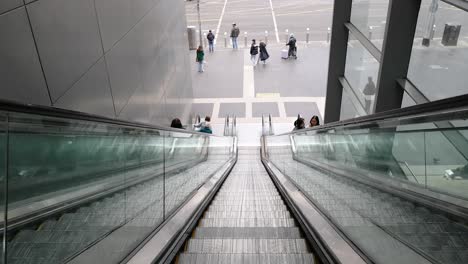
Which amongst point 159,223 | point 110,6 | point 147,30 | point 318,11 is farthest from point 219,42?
point 159,223

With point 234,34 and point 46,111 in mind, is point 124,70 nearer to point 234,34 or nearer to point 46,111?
point 46,111

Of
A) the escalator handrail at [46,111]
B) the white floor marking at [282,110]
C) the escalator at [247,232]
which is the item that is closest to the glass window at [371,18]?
the escalator at [247,232]

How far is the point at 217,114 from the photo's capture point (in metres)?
16.9

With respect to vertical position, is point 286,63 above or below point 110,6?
below

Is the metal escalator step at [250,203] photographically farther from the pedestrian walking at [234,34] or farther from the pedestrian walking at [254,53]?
the pedestrian walking at [234,34]

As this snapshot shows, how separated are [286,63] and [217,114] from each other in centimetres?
690

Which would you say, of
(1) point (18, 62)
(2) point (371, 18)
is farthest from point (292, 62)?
(1) point (18, 62)

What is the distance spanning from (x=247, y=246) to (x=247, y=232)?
608 millimetres

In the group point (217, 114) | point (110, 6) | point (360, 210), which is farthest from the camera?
point (217, 114)

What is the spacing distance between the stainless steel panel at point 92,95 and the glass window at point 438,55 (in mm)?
5279

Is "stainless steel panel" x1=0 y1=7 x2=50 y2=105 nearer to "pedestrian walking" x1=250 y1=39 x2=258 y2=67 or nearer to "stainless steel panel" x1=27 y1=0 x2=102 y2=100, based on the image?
"stainless steel panel" x1=27 y1=0 x2=102 y2=100

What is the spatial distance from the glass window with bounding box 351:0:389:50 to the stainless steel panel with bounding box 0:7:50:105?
6.55 meters

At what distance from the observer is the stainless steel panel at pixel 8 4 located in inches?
154

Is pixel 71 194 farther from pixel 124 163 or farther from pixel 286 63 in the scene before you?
pixel 286 63
